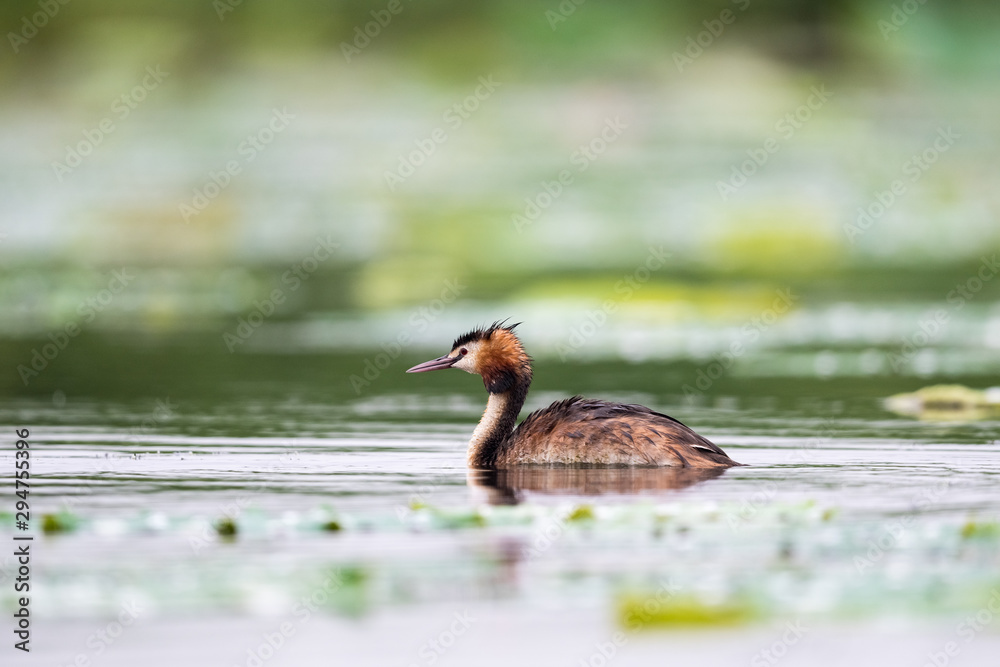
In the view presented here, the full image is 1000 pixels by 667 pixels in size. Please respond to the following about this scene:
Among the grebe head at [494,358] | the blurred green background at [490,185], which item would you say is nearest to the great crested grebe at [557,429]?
the grebe head at [494,358]

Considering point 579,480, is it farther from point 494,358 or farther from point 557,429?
point 494,358

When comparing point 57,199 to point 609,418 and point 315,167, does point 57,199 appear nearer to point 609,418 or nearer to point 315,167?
point 315,167

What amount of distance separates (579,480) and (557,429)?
2.81 ft

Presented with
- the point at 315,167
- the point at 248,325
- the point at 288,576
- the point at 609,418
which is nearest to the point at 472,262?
the point at 248,325

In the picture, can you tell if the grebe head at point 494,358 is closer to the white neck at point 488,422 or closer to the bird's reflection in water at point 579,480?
the white neck at point 488,422

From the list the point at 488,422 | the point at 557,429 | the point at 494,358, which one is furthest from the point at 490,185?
the point at 557,429

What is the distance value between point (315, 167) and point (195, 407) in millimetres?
24326

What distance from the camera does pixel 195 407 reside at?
13.6 metres

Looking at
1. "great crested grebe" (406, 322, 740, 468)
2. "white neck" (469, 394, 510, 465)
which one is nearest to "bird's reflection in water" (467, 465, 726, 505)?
"great crested grebe" (406, 322, 740, 468)

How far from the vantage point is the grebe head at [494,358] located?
11.8 meters

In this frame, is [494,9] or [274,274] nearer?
[274,274]

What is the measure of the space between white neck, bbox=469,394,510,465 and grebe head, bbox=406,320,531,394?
3.2 inches

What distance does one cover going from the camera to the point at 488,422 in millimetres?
11531

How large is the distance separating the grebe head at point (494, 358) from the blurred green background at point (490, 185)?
2872 mm
